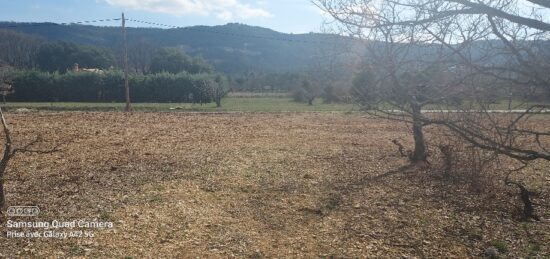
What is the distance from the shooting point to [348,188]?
294 inches

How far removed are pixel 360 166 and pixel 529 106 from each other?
17.6ft

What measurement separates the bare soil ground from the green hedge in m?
28.3

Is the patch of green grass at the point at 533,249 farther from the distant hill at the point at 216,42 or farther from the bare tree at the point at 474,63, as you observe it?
the distant hill at the point at 216,42

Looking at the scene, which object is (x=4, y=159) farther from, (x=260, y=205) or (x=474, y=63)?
(x=474, y=63)

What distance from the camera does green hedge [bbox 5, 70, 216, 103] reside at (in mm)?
38375

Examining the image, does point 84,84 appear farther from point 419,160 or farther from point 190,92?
point 419,160

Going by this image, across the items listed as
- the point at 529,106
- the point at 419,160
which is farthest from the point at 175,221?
the point at 419,160

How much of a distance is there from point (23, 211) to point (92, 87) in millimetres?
35704

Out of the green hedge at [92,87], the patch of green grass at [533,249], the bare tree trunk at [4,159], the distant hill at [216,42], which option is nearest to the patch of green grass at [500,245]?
the patch of green grass at [533,249]

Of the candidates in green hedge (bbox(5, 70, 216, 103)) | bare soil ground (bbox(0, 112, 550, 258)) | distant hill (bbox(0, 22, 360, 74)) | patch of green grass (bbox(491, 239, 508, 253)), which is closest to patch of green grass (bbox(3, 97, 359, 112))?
green hedge (bbox(5, 70, 216, 103))

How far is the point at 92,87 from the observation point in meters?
38.7

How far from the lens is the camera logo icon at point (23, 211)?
218 inches

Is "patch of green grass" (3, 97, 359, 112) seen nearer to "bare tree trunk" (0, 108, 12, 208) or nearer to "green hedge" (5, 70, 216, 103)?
"green hedge" (5, 70, 216, 103)

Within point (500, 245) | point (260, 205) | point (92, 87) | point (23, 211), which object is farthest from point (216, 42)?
point (500, 245)
